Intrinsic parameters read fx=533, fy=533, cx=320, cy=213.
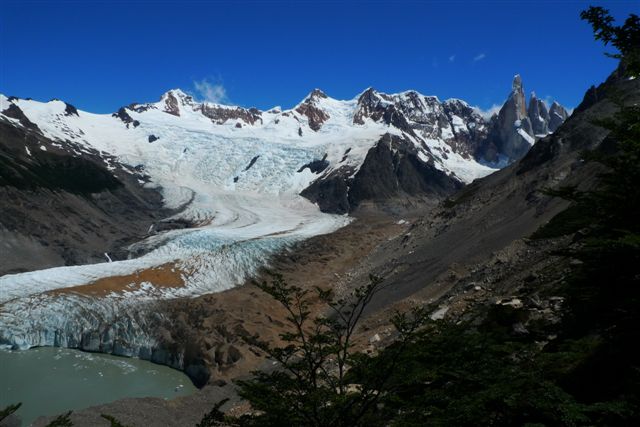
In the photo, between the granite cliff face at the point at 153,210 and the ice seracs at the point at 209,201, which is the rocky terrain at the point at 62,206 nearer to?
the granite cliff face at the point at 153,210

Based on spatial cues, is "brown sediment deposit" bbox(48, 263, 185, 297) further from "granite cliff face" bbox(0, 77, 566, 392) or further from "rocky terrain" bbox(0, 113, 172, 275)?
"rocky terrain" bbox(0, 113, 172, 275)

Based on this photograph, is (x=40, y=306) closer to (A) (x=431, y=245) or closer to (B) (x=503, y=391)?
(A) (x=431, y=245)

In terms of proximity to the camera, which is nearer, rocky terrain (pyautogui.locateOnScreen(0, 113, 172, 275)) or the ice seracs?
the ice seracs

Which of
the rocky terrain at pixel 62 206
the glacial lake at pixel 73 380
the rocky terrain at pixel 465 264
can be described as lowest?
the glacial lake at pixel 73 380

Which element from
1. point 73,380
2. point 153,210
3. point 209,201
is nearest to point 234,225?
point 209,201

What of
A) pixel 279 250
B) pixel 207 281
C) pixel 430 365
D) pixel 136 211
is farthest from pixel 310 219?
pixel 430 365

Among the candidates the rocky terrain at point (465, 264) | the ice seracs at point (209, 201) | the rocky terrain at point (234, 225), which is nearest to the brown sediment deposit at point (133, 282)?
the rocky terrain at point (234, 225)

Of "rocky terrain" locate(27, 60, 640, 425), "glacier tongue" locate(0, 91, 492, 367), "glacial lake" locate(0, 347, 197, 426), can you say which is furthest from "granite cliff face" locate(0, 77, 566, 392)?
"rocky terrain" locate(27, 60, 640, 425)

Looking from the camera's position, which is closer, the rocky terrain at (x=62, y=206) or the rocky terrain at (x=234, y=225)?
the rocky terrain at (x=234, y=225)
